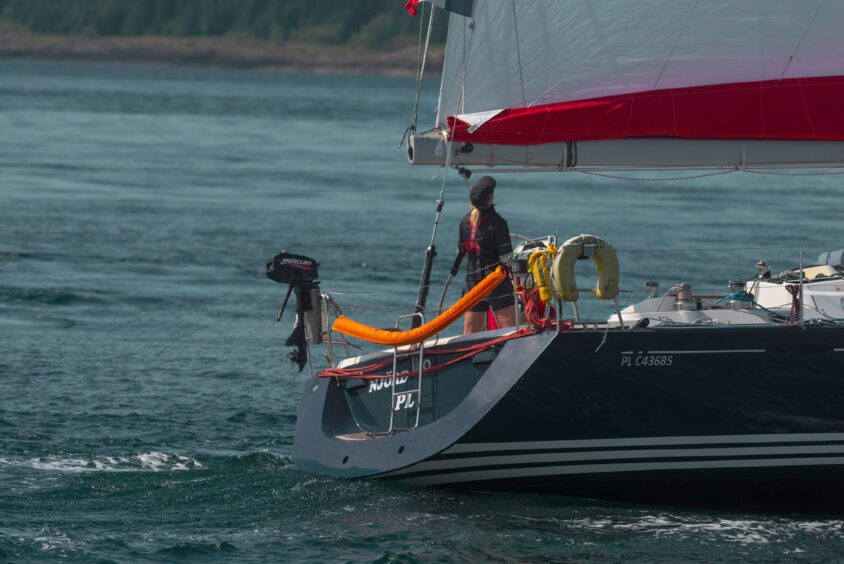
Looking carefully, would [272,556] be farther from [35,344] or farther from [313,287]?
[35,344]

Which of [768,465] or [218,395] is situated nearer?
[768,465]

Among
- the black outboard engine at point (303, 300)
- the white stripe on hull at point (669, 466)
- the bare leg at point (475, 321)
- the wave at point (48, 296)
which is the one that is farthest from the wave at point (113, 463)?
the wave at point (48, 296)

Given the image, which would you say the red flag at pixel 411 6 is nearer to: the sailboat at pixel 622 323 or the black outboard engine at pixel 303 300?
the sailboat at pixel 622 323

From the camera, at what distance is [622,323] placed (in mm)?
10586

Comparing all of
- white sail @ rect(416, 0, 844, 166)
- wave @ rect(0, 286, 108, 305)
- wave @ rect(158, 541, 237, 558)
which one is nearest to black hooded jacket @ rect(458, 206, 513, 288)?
white sail @ rect(416, 0, 844, 166)

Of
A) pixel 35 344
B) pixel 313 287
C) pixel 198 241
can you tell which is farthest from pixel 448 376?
pixel 198 241

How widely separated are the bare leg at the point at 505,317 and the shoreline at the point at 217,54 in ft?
457

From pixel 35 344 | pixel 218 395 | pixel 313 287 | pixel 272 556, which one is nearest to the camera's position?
pixel 272 556

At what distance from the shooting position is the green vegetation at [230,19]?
156 metres

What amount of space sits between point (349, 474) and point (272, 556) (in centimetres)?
177

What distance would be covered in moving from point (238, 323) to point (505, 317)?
875 cm

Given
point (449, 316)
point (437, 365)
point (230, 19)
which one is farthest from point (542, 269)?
point (230, 19)

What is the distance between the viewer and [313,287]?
12719 millimetres

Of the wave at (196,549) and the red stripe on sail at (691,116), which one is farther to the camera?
the red stripe on sail at (691,116)
